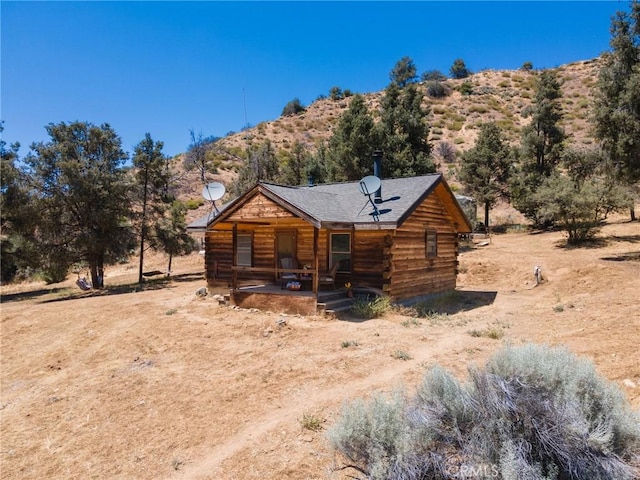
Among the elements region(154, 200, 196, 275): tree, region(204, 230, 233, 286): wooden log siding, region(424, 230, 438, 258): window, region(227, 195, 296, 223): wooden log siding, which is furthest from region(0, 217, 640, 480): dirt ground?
region(154, 200, 196, 275): tree

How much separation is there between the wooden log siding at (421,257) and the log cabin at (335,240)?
1.4 inches

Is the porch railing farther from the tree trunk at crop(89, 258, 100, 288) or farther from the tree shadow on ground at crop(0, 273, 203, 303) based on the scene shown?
the tree trunk at crop(89, 258, 100, 288)

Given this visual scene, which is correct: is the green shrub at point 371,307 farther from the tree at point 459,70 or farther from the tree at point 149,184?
the tree at point 459,70

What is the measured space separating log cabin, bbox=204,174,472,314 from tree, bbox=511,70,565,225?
13791mm

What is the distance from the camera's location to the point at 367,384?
6863mm

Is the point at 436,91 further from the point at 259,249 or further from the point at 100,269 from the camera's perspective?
the point at 259,249

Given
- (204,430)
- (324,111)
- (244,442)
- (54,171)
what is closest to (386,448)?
(244,442)

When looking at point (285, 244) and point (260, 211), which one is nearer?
point (260, 211)

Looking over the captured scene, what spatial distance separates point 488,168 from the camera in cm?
3102

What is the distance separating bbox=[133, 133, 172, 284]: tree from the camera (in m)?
23.5

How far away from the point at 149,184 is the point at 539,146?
26.3m

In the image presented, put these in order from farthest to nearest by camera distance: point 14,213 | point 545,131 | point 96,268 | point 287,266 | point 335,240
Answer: point 545,131
point 96,268
point 14,213
point 287,266
point 335,240

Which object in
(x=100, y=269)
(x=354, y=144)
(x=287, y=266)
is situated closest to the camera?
(x=287, y=266)

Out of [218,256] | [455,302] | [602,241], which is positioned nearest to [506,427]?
[455,302]
